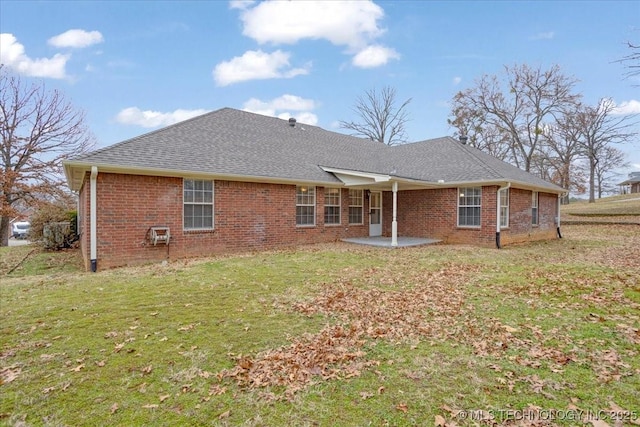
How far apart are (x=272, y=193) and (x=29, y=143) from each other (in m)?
17.7

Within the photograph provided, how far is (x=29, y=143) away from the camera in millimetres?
19906

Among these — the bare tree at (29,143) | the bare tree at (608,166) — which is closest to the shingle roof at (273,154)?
the bare tree at (29,143)

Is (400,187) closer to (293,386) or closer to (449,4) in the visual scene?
(449,4)

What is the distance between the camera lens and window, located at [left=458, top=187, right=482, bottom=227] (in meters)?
13.4

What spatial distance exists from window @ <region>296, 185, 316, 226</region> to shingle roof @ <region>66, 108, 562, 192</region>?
1.96 ft

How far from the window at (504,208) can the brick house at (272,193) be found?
83 mm

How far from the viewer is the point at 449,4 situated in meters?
14.6

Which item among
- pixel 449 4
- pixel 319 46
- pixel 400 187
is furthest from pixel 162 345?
pixel 319 46

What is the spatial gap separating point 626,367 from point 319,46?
876 inches

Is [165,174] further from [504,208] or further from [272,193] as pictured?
[504,208]

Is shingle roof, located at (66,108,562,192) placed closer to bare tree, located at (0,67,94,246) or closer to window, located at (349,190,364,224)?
window, located at (349,190,364,224)

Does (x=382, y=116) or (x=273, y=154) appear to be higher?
(x=382, y=116)

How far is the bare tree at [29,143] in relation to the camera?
19.2 metres

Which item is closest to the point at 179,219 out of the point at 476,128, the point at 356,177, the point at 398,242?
the point at 356,177
